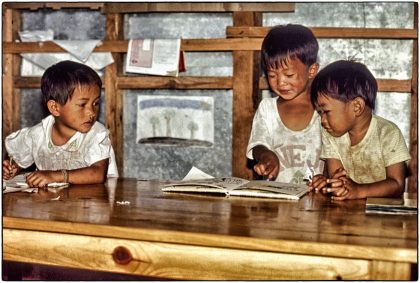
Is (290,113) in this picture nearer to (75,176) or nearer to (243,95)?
(243,95)

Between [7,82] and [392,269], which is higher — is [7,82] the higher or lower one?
the higher one

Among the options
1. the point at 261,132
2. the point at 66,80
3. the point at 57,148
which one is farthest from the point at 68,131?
the point at 261,132

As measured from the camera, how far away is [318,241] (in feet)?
5.59

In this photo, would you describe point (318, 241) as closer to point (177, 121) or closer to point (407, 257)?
point (407, 257)

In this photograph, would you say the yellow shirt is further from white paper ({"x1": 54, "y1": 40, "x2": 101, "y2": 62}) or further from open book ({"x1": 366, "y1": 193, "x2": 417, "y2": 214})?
white paper ({"x1": 54, "y1": 40, "x2": 101, "y2": 62})

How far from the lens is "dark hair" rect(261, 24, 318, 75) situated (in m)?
3.52

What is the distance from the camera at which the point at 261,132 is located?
3.61 meters

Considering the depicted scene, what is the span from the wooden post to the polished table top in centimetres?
193

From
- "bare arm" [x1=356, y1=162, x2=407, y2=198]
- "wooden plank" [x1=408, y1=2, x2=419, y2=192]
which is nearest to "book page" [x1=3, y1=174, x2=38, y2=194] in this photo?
"bare arm" [x1=356, y1=162, x2=407, y2=198]

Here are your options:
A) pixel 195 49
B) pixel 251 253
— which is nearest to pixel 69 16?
pixel 195 49

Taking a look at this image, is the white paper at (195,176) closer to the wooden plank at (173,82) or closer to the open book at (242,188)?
the open book at (242,188)

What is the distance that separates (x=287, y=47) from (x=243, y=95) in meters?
0.98

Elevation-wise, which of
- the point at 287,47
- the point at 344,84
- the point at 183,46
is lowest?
the point at 344,84

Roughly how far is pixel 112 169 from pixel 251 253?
7.09 ft
